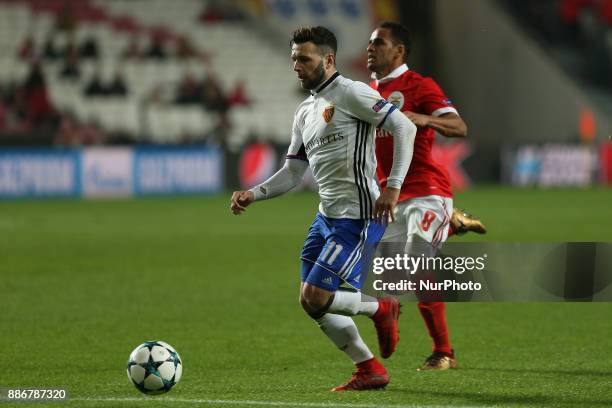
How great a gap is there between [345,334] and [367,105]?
48.8 inches

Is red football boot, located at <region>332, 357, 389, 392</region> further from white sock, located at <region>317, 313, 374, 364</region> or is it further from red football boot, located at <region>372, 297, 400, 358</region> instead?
red football boot, located at <region>372, 297, 400, 358</region>

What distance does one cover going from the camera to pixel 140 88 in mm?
29500

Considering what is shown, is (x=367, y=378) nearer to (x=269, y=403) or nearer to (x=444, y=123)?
(x=269, y=403)

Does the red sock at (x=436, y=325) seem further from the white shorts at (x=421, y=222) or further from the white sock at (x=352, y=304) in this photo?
the white sock at (x=352, y=304)

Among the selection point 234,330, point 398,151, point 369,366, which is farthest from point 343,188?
point 234,330

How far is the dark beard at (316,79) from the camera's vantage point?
21.4ft

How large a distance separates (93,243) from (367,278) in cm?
993

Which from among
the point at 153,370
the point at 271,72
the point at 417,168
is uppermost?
the point at 271,72

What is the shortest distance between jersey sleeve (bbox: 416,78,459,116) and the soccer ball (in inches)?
89.8

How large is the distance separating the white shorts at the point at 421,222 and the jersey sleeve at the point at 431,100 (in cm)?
57

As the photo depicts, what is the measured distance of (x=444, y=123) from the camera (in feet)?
23.2

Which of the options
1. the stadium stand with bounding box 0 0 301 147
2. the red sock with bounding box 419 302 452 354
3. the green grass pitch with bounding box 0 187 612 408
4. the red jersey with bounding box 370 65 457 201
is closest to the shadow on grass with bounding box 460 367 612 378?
the green grass pitch with bounding box 0 187 612 408

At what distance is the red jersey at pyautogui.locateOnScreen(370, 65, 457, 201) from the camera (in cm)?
748

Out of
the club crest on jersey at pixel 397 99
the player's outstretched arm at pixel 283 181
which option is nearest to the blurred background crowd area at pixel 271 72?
the club crest on jersey at pixel 397 99
